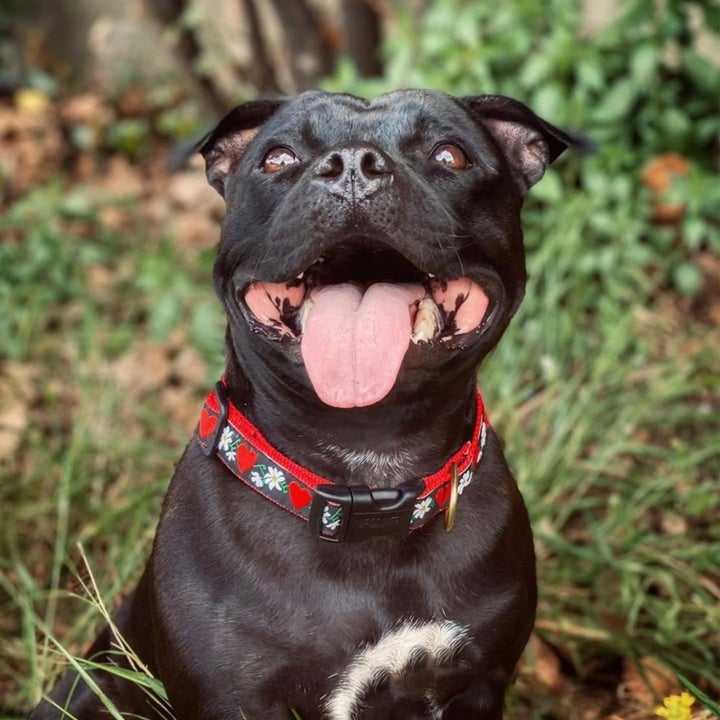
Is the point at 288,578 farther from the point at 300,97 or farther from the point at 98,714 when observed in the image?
the point at 300,97

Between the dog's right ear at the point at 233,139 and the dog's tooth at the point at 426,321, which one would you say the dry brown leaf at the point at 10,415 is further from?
the dog's tooth at the point at 426,321

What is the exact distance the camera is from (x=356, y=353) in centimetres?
238

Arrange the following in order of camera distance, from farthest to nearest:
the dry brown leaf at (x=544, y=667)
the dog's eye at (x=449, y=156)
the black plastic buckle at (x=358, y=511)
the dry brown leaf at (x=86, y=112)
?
the dry brown leaf at (x=86, y=112)
the dry brown leaf at (x=544, y=667)
the dog's eye at (x=449, y=156)
the black plastic buckle at (x=358, y=511)

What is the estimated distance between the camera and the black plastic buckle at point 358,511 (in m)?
2.45

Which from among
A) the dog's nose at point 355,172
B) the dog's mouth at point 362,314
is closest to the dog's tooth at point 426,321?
the dog's mouth at point 362,314

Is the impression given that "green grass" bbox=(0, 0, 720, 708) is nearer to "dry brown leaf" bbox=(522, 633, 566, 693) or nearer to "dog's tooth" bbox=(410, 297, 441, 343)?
"dry brown leaf" bbox=(522, 633, 566, 693)

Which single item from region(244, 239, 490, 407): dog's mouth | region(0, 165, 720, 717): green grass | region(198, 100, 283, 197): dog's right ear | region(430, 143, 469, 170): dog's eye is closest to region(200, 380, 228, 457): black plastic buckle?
region(244, 239, 490, 407): dog's mouth

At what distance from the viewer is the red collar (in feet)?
8.04

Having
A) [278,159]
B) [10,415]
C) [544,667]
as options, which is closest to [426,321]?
[278,159]

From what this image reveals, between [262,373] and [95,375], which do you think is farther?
[95,375]

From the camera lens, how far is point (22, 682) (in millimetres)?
3303

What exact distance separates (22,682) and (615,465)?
6.40 ft

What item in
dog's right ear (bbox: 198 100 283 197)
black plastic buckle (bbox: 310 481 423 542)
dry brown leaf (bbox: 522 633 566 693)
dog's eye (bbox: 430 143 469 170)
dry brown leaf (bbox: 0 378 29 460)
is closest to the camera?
black plastic buckle (bbox: 310 481 423 542)

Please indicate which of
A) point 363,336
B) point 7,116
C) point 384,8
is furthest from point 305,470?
point 7,116
